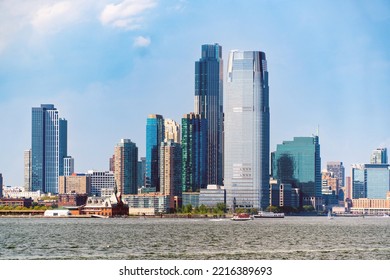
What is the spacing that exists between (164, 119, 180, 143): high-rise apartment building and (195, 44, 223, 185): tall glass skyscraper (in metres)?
6.91

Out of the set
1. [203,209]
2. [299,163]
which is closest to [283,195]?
[299,163]

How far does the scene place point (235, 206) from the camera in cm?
15512

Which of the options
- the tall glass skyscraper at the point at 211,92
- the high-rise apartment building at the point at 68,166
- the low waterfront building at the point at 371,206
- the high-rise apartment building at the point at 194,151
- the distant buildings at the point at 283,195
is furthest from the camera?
the low waterfront building at the point at 371,206

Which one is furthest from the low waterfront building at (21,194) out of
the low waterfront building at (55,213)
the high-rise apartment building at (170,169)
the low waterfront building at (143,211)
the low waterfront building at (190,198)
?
the low waterfront building at (55,213)

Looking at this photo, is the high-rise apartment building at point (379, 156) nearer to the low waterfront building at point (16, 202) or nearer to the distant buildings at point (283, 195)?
the distant buildings at point (283, 195)

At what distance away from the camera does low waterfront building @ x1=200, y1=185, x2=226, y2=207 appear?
505ft

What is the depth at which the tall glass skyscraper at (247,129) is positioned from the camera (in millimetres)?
157250

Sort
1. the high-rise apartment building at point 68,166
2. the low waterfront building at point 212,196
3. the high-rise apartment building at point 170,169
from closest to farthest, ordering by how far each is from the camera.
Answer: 1. the low waterfront building at point 212,196
2. the high-rise apartment building at point 170,169
3. the high-rise apartment building at point 68,166

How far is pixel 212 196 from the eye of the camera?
156m

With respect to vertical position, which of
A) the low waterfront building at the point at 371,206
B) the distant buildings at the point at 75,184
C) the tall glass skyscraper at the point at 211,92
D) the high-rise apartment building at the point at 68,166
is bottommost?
the low waterfront building at the point at 371,206

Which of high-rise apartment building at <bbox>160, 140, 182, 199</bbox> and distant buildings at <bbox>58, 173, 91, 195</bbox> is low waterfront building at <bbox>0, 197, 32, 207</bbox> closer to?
high-rise apartment building at <bbox>160, 140, 182, 199</bbox>

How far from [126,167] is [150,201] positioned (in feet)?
55.3

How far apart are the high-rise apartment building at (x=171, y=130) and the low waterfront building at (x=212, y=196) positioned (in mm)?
18201
